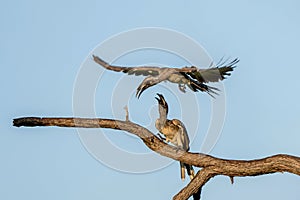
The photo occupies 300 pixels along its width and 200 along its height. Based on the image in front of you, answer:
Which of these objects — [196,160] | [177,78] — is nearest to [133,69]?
[177,78]

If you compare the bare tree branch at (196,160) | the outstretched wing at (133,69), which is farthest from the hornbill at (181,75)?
the bare tree branch at (196,160)

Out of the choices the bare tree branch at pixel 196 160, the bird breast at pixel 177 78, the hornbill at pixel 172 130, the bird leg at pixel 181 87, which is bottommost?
the bare tree branch at pixel 196 160

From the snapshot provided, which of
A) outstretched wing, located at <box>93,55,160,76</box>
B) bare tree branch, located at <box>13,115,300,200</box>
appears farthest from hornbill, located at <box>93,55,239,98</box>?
bare tree branch, located at <box>13,115,300,200</box>

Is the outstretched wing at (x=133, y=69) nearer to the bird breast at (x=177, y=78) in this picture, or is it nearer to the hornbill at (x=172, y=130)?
the bird breast at (x=177, y=78)

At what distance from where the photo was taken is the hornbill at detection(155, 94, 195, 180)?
35.3 feet

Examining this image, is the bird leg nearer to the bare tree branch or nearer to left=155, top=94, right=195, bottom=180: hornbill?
left=155, top=94, right=195, bottom=180: hornbill

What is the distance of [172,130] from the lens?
11.2 meters

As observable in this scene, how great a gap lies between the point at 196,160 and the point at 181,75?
287cm

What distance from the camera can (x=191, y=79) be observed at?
1157cm

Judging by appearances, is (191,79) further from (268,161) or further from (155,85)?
(268,161)

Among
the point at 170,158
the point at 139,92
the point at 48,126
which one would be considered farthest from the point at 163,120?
the point at 48,126

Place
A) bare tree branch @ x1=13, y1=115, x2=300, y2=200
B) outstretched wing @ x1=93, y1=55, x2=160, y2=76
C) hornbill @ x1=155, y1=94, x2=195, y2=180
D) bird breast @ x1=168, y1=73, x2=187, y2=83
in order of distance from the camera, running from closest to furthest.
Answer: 1. bare tree branch @ x1=13, y1=115, x2=300, y2=200
2. hornbill @ x1=155, y1=94, x2=195, y2=180
3. bird breast @ x1=168, y1=73, x2=187, y2=83
4. outstretched wing @ x1=93, y1=55, x2=160, y2=76

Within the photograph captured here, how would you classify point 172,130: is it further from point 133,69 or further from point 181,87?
point 133,69

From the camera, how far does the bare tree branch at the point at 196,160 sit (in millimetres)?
8219
